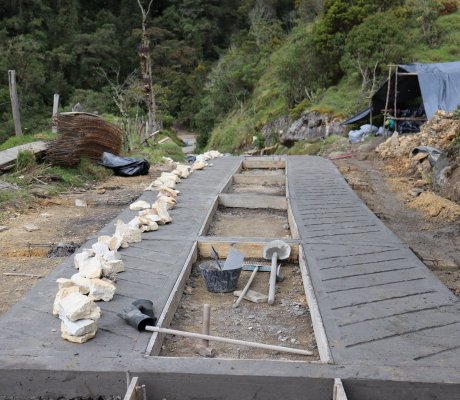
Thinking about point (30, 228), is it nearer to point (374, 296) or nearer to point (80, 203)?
point (80, 203)

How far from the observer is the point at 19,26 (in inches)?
1176

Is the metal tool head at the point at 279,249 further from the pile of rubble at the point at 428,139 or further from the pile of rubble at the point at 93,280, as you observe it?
the pile of rubble at the point at 428,139

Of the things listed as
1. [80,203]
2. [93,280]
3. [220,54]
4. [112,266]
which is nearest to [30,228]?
[80,203]

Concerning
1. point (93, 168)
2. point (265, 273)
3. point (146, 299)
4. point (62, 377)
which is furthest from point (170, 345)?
point (93, 168)

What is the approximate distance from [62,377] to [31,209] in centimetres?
420

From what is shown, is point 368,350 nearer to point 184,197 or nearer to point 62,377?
point 62,377

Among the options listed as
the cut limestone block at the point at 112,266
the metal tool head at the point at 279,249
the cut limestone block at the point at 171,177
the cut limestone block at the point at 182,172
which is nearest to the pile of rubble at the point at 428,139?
the cut limestone block at the point at 182,172

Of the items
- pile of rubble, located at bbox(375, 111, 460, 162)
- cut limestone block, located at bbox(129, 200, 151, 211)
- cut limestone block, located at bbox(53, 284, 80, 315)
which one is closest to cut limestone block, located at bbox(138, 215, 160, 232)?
cut limestone block, located at bbox(129, 200, 151, 211)

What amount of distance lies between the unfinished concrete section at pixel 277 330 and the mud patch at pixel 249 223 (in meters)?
0.46

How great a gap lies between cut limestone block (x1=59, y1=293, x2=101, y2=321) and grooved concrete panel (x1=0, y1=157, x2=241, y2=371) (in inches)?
3.4

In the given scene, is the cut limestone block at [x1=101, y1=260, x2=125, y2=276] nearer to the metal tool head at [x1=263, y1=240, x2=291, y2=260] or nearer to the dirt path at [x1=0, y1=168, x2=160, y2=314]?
the dirt path at [x1=0, y1=168, x2=160, y2=314]

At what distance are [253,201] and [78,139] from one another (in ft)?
11.6

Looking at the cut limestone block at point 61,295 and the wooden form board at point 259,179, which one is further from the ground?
the cut limestone block at point 61,295

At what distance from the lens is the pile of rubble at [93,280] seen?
8.48 feet
